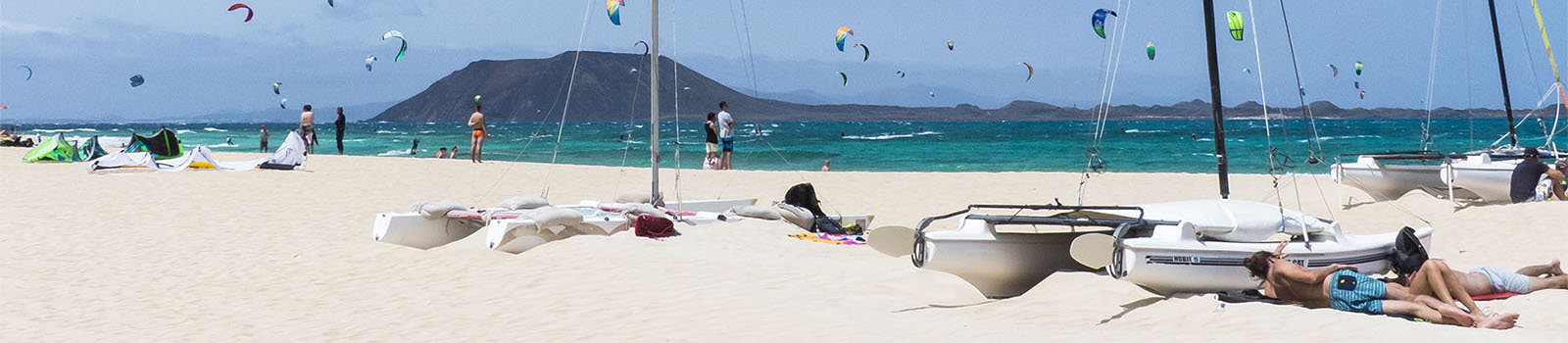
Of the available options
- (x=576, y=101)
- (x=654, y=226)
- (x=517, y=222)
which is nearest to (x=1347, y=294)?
(x=654, y=226)

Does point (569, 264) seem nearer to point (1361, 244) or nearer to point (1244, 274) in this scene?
point (1244, 274)

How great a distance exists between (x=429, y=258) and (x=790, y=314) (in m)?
3.57

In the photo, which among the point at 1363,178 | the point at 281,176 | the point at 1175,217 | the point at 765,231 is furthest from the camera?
the point at 281,176

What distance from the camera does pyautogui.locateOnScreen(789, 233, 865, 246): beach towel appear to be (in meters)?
10.2

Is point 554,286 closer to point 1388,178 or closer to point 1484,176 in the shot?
point 1484,176

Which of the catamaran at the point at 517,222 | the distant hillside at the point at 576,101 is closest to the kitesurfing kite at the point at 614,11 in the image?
the catamaran at the point at 517,222

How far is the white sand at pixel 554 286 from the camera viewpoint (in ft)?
20.2

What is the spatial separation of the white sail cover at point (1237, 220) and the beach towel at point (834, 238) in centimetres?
333

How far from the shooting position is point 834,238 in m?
10.4

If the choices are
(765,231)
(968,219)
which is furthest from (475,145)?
(968,219)

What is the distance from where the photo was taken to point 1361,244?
729 cm

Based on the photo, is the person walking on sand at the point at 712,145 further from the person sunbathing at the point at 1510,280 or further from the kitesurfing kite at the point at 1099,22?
the person sunbathing at the point at 1510,280

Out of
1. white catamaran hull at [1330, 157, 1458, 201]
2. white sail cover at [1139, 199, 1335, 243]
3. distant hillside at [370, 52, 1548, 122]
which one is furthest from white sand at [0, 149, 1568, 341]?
distant hillside at [370, 52, 1548, 122]

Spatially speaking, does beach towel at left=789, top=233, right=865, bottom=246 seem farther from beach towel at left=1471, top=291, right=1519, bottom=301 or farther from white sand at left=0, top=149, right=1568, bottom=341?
beach towel at left=1471, top=291, right=1519, bottom=301
